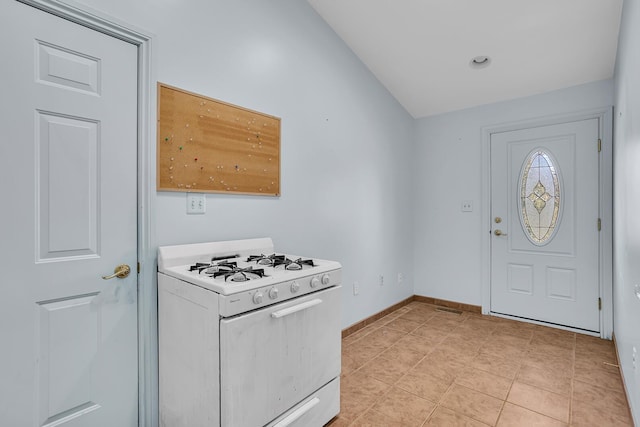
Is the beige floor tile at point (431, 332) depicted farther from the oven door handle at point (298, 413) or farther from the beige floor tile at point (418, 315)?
the oven door handle at point (298, 413)

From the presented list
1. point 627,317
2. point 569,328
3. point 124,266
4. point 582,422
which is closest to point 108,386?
point 124,266

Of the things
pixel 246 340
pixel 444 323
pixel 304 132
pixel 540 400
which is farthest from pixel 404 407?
pixel 304 132

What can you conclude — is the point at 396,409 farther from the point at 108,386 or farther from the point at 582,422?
the point at 108,386

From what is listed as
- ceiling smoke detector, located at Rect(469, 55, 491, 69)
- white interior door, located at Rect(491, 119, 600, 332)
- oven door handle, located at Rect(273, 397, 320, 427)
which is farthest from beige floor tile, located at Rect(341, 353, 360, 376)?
ceiling smoke detector, located at Rect(469, 55, 491, 69)

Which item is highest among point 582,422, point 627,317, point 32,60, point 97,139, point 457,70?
point 457,70

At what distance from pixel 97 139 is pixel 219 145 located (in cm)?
64

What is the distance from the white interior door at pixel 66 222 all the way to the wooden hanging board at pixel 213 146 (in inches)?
7.0

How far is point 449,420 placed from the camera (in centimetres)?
186

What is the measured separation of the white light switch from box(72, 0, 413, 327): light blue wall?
0.03 meters

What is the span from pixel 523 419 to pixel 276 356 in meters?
1.52

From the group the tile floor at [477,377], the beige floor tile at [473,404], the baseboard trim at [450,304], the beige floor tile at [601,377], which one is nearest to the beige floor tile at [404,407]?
the tile floor at [477,377]

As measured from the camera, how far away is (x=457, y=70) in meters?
3.21

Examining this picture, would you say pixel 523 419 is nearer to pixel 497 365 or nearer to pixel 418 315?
pixel 497 365

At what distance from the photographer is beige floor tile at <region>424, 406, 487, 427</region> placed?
182 centimetres
